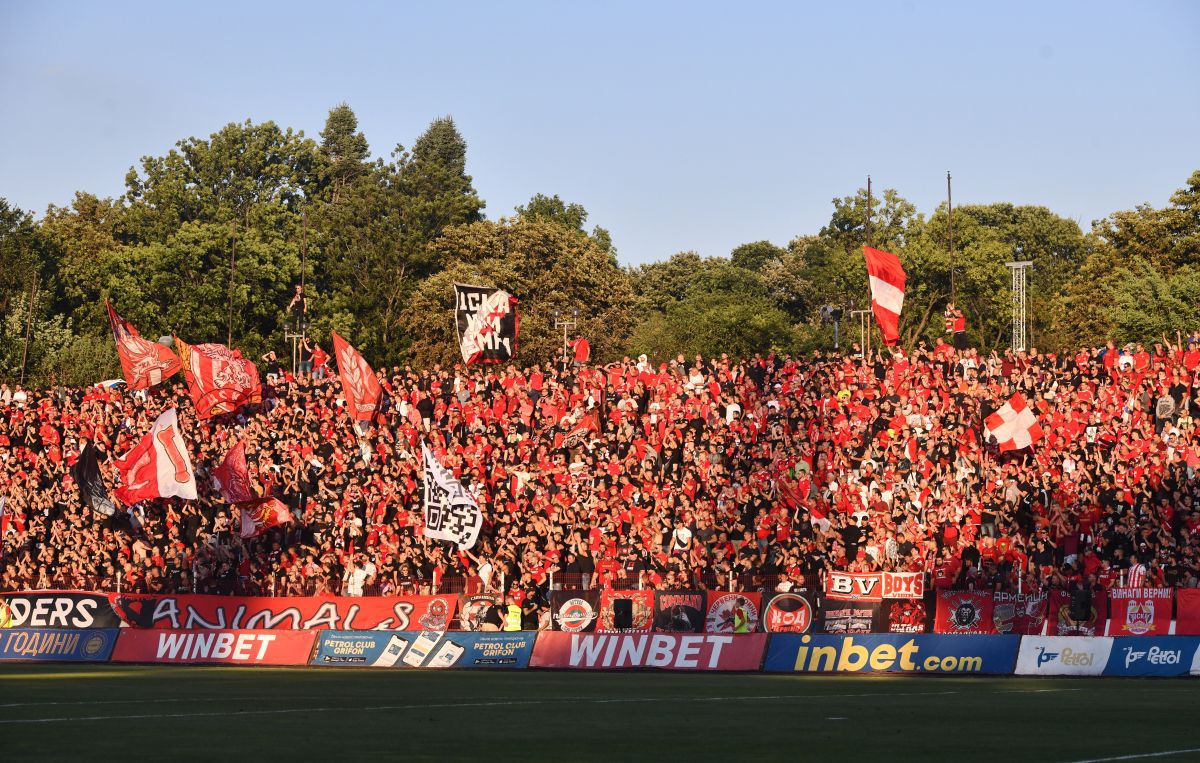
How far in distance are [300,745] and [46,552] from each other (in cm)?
3463

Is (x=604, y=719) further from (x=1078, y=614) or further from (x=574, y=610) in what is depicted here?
(x=574, y=610)

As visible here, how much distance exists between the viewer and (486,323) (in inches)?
1989

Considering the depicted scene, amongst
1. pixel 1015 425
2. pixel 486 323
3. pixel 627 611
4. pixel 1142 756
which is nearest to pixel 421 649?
pixel 627 611

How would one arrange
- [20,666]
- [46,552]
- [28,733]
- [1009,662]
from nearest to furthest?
[28,733] → [1009,662] → [20,666] → [46,552]

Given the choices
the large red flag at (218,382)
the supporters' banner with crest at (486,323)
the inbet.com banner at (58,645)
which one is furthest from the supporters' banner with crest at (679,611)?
the large red flag at (218,382)

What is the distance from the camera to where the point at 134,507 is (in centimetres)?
4794

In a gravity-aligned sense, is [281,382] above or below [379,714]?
above

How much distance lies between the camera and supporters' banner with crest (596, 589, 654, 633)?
113 ft

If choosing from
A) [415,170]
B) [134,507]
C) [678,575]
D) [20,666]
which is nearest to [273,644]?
[20,666]

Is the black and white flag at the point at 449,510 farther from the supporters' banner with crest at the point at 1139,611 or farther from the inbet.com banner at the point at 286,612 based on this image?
the supporters' banner with crest at the point at 1139,611

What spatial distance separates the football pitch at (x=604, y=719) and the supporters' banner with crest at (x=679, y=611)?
607cm

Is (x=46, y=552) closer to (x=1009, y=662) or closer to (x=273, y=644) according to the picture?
(x=273, y=644)

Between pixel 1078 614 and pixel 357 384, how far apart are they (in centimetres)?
2258

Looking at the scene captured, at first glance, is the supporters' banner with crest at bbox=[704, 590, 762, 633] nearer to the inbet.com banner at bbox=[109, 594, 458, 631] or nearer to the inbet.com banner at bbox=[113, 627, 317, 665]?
Answer: the inbet.com banner at bbox=[109, 594, 458, 631]
